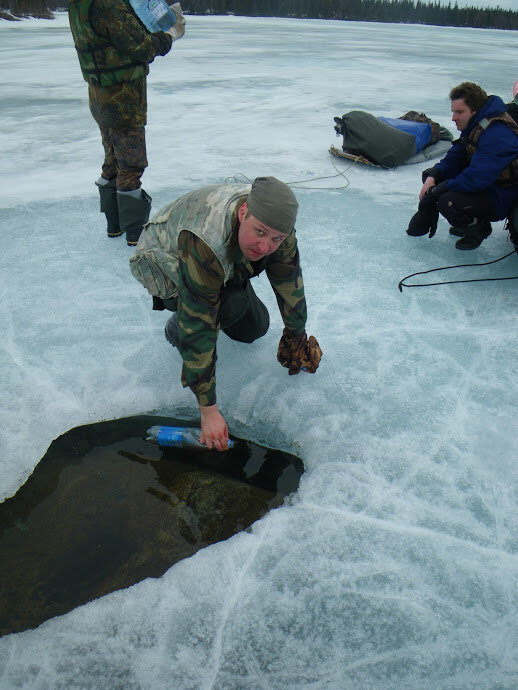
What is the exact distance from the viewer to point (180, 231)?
5.61ft

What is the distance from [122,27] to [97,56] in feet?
0.72

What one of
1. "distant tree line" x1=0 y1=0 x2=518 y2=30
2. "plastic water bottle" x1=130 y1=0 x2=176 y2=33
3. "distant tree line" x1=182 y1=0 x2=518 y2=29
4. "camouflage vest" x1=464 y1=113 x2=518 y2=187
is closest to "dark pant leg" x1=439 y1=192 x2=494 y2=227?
"camouflage vest" x1=464 y1=113 x2=518 y2=187

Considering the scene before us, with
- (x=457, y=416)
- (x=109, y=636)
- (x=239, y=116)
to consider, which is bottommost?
(x=109, y=636)

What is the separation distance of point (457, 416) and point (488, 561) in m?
0.66

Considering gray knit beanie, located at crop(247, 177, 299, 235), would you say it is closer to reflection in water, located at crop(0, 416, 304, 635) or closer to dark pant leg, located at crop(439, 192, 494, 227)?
reflection in water, located at crop(0, 416, 304, 635)

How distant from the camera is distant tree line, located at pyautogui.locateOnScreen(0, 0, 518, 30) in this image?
96.6 ft

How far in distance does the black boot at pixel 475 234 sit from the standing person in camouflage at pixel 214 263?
1.76 m

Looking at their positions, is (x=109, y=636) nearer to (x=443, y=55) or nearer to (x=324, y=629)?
(x=324, y=629)

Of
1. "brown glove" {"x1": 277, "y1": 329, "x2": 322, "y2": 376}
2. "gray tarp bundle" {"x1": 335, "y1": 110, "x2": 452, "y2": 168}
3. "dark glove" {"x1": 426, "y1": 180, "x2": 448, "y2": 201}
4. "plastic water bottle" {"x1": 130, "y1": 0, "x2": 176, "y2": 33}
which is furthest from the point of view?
"gray tarp bundle" {"x1": 335, "y1": 110, "x2": 452, "y2": 168}

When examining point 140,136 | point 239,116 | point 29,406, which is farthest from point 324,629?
point 239,116

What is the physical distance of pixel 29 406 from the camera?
205 centimetres

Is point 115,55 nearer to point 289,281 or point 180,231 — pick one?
point 180,231

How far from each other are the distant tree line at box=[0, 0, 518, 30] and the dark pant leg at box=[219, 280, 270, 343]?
2938 centimetres

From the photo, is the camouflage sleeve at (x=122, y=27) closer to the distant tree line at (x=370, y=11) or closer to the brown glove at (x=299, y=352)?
the brown glove at (x=299, y=352)
